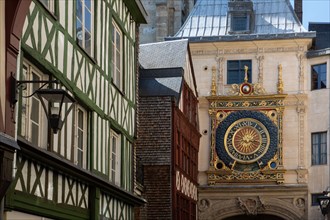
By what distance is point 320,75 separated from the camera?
1449 inches

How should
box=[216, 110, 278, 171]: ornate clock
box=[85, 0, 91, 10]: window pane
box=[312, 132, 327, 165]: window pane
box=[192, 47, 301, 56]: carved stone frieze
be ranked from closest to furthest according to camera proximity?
box=[85, 0, 91, 10]: window pane < box=[312, 132, 327, 165]: window pane < box=[216, 110, 278, 171]: ornate clock < box=[192, 47, 301, 56]: carved stone frieze

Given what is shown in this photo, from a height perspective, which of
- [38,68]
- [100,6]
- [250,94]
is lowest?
[38,68]

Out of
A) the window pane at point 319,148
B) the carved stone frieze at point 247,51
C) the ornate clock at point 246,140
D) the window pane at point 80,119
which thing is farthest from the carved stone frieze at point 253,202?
the window pane at point 80,119

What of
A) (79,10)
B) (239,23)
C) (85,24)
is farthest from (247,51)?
(79,10)

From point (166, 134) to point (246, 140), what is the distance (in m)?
10.7

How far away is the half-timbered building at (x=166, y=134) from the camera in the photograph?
26.5m

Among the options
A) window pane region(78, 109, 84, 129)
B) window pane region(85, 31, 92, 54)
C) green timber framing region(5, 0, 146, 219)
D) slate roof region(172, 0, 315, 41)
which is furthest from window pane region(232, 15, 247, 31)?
window pane region(78, 109, 84, 129)

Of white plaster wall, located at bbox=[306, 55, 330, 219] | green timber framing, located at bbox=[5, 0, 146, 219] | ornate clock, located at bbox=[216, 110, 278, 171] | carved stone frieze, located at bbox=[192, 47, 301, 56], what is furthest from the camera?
carved stone frieze, located at bbox=[192, 47, 301, 56]

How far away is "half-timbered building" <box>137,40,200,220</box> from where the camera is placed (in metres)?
26.5

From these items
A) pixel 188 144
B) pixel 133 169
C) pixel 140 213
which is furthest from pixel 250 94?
pixel 133 169

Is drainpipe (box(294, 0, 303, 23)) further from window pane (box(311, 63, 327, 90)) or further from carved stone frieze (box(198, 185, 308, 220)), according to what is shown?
carved stone frieze (box(198, 185, 308, 220))

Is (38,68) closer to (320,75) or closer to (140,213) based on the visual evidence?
(140,213)

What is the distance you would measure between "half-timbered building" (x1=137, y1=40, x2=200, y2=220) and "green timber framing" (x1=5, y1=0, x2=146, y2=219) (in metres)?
5.27

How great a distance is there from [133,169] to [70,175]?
680 centimetres
